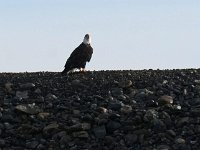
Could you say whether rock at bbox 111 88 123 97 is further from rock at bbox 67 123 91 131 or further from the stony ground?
rock at bbox 67 123 91 131

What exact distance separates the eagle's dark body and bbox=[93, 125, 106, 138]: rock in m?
6.85

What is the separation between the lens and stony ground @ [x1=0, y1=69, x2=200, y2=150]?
39.9 feet

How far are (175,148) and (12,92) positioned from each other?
5652mm

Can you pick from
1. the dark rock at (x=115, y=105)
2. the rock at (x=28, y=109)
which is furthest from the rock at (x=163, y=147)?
the rock at (x=28, y=109)

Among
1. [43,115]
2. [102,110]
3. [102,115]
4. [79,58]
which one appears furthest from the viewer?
[79,58]

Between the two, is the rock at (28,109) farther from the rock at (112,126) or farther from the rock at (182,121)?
the rock at (182,121)

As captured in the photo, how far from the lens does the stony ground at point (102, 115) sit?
12148mm

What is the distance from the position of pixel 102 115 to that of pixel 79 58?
6.66m

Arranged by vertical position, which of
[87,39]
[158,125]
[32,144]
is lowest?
[32,144]

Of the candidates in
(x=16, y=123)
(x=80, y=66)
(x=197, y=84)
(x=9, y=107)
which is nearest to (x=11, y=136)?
(x=16, y=123)

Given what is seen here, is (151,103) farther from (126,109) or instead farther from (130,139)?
(130,139)

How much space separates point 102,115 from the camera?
13.0 m

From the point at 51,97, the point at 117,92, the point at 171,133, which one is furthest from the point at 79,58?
the point at 171,133

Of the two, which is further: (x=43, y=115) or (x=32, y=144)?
(x=43, y=115)
